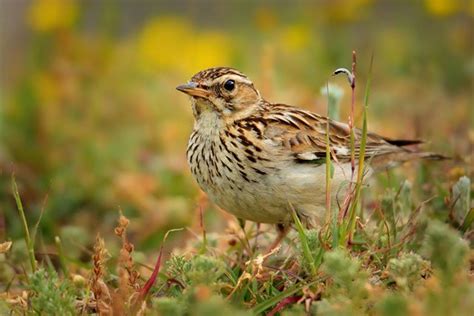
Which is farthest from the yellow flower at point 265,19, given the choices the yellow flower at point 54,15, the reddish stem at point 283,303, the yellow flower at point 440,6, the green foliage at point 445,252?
the green foliage at point 445,252

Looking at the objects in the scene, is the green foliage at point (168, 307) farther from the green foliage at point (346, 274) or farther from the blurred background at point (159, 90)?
the blurred background at point (159, 90)

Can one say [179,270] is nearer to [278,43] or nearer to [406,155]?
[406,155]

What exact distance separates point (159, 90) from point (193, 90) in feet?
15.1

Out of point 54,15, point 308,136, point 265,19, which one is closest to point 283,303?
point 308,136

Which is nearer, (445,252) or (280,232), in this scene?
(445,252)

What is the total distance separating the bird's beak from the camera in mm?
5052

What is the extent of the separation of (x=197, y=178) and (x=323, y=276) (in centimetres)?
135

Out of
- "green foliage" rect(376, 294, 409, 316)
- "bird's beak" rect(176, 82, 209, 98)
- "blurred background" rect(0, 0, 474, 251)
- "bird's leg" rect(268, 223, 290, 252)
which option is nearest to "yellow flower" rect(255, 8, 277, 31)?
"blurred background" rect(0, 0, 474, 251)

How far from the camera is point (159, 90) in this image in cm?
964

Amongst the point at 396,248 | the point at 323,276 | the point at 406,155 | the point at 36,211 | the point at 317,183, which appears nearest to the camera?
the point at 323,276

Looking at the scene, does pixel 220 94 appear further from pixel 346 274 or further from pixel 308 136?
pixel 346 274

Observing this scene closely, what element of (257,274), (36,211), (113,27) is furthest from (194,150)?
(113,27)

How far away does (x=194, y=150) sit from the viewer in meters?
5.08

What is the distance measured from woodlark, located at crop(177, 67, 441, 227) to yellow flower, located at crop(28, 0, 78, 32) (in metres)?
4.17
